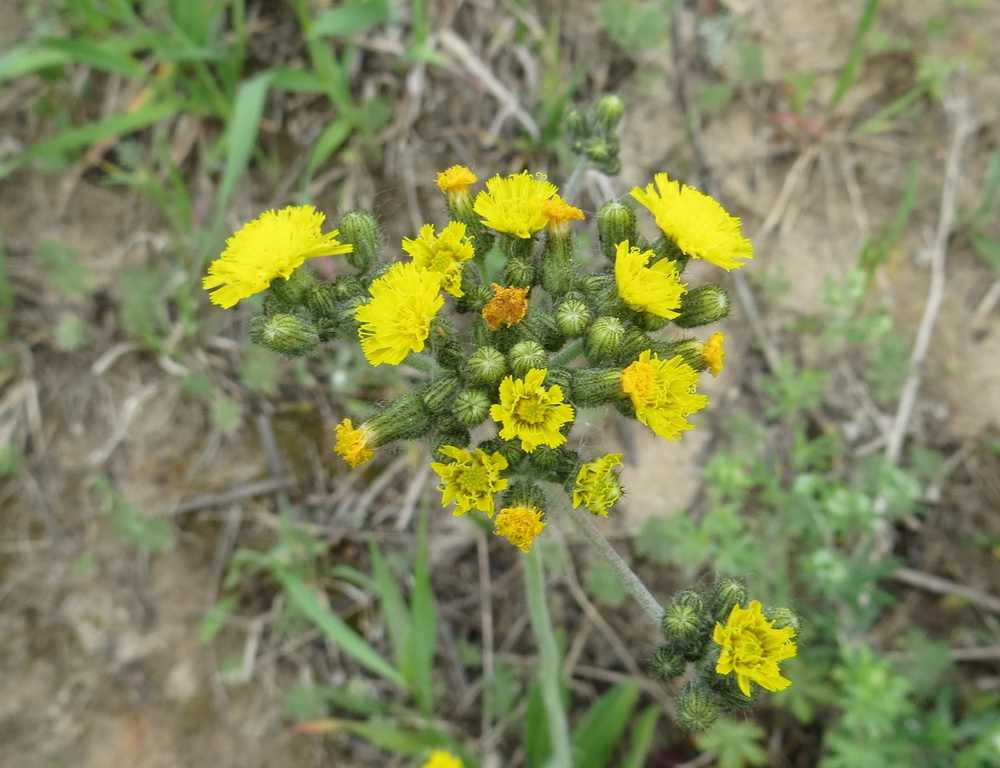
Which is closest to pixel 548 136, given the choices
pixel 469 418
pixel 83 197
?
pixel 469 418

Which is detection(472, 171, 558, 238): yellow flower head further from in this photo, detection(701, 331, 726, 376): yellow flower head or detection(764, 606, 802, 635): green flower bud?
detection(764, 606, 802, 635): green flower bud

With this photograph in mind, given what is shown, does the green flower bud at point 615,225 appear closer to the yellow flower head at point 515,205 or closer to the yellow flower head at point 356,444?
the yellow flower head at point 515,205

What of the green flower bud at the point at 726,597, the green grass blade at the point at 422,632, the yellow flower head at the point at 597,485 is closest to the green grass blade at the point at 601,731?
the green grass blade at the point at 422,632

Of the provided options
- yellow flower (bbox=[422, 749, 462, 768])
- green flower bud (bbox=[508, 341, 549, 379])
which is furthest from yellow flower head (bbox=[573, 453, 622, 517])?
yellow flower (bbox=[422, 749, 462, 768])

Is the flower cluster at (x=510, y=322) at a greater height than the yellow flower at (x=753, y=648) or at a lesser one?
greater

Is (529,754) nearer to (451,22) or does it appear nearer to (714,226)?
(714,226)

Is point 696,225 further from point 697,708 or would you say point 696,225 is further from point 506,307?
point 697,708
